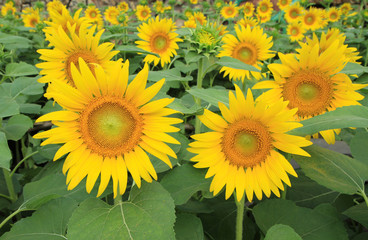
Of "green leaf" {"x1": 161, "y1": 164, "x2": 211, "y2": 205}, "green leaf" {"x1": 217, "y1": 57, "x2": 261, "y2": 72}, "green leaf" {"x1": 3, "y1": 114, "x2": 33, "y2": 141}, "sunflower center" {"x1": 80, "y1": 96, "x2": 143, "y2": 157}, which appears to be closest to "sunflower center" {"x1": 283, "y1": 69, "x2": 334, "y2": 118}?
A: "green leaf" {"x1": 217, "y1": 57, "x2": 261, "y2": 72}

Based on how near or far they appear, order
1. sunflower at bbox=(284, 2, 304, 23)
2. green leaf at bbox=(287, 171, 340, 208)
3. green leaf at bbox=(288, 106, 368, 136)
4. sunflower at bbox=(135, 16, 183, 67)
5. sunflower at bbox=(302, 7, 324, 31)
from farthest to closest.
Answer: sunflower at bbox=(284, 2, 304, 23) < sunflower at bbox=(302, 7, 324, 31) < sunflower at bbox=(135, 16, 183, 67) < green leaf at bbox=(287, 171, 340, 208) < green leaf at bbox=(288, 106, 368, 136)

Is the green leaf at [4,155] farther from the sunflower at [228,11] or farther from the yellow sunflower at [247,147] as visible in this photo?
the sunflower at [228,11]

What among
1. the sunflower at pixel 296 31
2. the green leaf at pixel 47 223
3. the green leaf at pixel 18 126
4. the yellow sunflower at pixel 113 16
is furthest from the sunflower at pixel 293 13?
the green leaf at pixel 47 223

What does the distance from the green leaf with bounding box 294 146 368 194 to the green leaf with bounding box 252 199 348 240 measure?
0.12m

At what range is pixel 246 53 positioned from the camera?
2.11m

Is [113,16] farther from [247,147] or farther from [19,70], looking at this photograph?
[247,147]

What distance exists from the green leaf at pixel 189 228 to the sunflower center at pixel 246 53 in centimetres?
136

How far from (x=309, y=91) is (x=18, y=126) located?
1.03 m

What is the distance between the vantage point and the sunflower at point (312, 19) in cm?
418

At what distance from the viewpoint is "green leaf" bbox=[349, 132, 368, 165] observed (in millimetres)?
882

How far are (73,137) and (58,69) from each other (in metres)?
0.36

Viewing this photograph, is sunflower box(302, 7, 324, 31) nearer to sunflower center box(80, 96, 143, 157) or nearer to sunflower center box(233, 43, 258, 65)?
sunflower center box(233, 43, 258, 65)

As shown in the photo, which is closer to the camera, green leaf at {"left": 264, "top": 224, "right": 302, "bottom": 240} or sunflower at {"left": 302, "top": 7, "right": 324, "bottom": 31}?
green leaf at {"left": 264, "top": 224, "right": 302, "bottom": 240}

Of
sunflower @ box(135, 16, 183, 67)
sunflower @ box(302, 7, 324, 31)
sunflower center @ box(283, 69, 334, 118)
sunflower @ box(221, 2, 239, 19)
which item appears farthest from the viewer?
sunflower @ box(221, 2, 239, 19)
